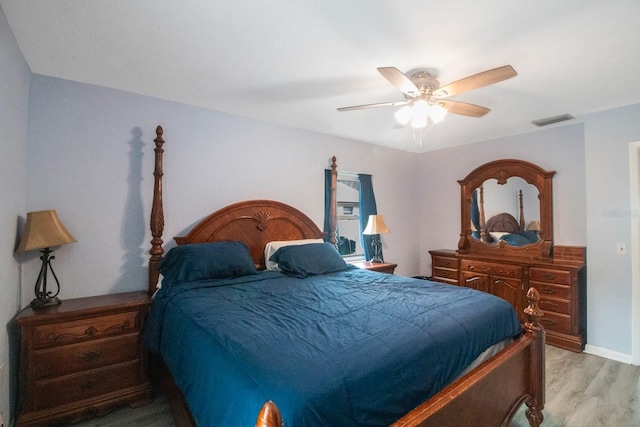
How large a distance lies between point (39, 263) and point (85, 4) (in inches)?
70.9

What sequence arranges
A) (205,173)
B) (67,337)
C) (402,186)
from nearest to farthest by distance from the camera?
(67,337), (205,173), (402,186)

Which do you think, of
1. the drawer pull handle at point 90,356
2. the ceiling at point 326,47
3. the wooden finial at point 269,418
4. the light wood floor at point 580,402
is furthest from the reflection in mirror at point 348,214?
the wooden finial at point 269,418

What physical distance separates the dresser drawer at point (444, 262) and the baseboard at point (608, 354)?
4.93 ft

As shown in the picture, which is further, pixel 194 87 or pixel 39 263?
pixel 194 87

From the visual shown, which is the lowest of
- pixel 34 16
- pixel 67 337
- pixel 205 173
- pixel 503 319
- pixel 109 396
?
pixel 109 396

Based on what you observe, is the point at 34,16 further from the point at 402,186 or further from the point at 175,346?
the point at 402,186

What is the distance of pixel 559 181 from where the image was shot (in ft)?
11.6

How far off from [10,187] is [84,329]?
1.00 meters

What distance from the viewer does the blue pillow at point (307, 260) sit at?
9.11 ft

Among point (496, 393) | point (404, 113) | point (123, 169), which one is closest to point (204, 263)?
point (123, 169)

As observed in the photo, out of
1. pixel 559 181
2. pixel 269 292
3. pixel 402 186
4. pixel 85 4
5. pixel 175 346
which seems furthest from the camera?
pixel 402 186

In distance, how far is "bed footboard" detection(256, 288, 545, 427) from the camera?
1.14 m

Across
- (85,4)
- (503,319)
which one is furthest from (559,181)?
(85,4)

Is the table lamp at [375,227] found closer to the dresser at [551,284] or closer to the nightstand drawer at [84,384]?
the dresser at [551,284]
